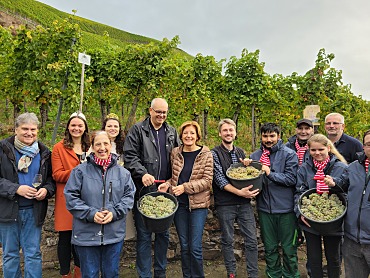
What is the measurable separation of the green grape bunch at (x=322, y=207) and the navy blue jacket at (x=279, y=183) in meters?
0.39

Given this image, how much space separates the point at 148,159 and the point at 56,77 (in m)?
4.90

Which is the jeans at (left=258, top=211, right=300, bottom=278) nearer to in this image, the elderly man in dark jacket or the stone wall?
the stone wall

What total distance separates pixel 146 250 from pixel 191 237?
530 mm

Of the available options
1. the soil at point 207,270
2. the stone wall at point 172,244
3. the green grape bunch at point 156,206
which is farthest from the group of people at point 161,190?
the stone wall at point 172,244

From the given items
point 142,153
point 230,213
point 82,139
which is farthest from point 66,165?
point 230,213

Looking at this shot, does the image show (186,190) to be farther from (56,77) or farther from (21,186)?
(56,77)

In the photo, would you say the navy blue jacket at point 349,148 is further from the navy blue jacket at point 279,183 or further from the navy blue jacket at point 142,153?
the navy blue jacket at point 142,153

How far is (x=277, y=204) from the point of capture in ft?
10.6

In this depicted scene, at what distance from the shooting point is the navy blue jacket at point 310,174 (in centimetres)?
287

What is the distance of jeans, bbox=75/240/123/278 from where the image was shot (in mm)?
2678

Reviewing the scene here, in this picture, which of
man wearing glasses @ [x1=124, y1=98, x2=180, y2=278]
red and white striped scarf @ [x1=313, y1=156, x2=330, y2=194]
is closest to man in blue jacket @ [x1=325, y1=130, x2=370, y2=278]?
red and white striped scarf @ [x1=313, y1=156, x2=330, y2=194]

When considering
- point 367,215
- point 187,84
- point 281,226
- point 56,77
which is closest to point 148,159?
point 281,226

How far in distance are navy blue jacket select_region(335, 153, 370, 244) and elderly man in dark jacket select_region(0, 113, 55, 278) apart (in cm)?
287

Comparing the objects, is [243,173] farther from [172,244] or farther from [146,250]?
[172,244]
